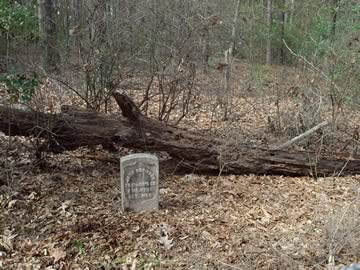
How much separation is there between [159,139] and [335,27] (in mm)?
6277

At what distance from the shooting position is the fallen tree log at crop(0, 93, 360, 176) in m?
5.30

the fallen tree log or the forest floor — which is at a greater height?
the fallen tree log

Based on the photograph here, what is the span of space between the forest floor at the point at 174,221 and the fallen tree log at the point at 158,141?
172 mm

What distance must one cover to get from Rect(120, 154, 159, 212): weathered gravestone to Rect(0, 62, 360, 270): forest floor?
13 centimetres

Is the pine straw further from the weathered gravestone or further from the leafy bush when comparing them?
the leafy bush

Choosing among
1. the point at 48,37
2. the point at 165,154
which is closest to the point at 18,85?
the point at 165,154

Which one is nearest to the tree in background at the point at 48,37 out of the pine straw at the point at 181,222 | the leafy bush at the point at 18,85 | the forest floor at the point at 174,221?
the leafy bush at the point at 18,85

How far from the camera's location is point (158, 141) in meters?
5.66

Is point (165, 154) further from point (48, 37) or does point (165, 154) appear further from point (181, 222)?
point (48, 37)

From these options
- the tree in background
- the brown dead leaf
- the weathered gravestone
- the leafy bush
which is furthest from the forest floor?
the tree in background

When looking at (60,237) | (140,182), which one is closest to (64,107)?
(140,182)

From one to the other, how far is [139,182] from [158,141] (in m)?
1.10

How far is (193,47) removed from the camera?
288 inches

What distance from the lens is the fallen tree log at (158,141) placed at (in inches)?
209
